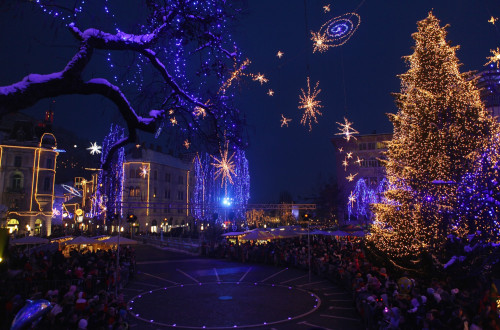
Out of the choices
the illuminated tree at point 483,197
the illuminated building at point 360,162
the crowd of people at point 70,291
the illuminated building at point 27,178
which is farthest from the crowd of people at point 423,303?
the illuminated building at point 360,162

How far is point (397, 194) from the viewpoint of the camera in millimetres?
14734

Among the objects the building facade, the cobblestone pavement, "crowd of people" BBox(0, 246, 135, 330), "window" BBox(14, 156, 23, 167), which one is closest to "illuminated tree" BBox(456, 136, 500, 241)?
the cobblestone pavement

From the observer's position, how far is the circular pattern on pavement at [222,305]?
11703 millimetres

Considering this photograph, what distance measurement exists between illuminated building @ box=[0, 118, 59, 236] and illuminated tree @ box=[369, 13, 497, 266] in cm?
4486

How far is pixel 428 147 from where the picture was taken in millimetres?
14000

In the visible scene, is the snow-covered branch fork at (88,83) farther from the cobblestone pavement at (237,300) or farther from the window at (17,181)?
the window at (17,181)

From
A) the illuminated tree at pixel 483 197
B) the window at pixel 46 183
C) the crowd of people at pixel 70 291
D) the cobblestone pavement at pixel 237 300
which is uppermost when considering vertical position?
the window at pixel 46 183

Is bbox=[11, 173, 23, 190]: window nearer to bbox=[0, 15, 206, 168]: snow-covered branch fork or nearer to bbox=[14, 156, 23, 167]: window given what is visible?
bbox=[14, 156, 23, 167]: window

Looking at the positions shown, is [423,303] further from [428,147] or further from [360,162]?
[360,162]

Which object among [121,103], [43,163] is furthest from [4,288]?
[43,163]

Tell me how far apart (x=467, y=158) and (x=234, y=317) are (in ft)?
34.5

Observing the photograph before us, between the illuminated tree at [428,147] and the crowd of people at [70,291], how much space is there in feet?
36.8

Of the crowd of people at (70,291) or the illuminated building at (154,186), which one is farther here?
the illuminated building at (154,186)

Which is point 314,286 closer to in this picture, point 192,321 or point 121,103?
point 192,321
